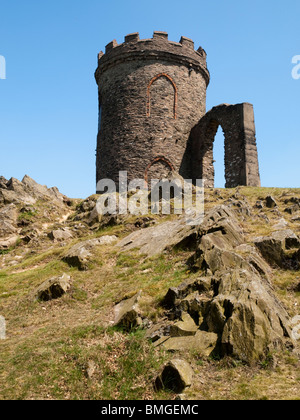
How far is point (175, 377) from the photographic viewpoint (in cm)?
559

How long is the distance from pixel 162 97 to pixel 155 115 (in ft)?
4.10

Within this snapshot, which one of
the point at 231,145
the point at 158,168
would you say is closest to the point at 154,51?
the point at 158,168

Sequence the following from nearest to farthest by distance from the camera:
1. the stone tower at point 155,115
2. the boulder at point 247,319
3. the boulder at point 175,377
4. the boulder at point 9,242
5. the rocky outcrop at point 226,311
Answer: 1. the boulder at point 175,377
2. the boulder at point 247,319
3. the rocky outcrop at point 226,311
4. the boulder at point 9,242
5. the stone tower at point 155,115

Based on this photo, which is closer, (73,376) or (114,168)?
(73,376)

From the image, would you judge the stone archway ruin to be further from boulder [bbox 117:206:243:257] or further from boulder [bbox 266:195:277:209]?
boulder [bbox 117:206:243:257]

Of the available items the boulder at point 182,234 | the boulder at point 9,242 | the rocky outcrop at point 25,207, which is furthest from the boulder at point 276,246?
the boulder at point 9,242

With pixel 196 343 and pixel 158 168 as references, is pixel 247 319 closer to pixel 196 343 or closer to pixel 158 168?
Answer: pixel 196 343

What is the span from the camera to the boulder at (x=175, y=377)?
550 centimetres

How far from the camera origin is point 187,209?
15.6 metres

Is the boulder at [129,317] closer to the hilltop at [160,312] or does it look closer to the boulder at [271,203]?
the hilltop at [160,312]

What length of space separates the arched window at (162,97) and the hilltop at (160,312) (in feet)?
32.3
